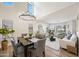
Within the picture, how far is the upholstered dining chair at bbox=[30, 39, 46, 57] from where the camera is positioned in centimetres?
197

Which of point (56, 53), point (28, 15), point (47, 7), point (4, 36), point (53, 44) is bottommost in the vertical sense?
point (56, 53)

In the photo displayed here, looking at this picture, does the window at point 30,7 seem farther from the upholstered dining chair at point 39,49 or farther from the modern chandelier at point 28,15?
the upholstered dining chair at point 39,49

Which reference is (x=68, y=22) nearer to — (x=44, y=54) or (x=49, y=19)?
(x=49, y=19)

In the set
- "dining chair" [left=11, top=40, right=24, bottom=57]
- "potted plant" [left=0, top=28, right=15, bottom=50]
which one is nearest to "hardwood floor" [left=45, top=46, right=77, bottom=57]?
"dining chair" [left=11, top=40, right=24, bottom=57]

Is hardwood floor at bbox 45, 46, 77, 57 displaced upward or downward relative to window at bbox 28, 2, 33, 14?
downward

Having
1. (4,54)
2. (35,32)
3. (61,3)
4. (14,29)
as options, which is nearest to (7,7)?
(14,29)

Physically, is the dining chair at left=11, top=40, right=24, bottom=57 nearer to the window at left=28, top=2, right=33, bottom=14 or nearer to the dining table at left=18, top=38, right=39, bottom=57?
the dining table at left=18, top=38, right=39, bottom=57

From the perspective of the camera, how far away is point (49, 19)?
6.60 feet

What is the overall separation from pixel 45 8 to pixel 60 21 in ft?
1.06

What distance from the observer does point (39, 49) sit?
200 centimetres

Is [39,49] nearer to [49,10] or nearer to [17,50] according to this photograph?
[17,50]

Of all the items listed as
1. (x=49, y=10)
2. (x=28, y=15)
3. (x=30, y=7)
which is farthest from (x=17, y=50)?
(x=49, y=10)

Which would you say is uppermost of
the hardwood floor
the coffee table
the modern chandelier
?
the modern chandelier

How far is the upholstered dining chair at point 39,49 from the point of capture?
197 centimetres
